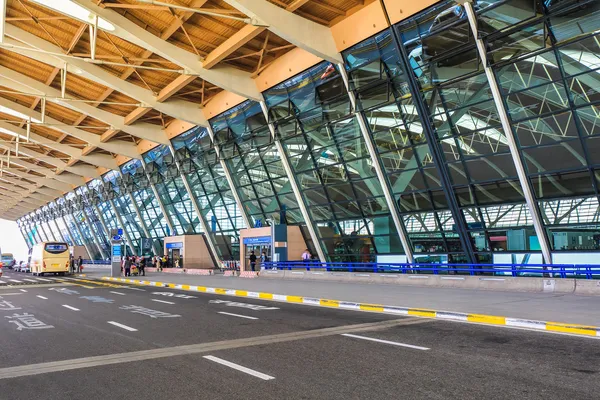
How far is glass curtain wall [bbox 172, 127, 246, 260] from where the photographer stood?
33844 mm

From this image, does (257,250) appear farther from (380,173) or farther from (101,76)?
(101,76)

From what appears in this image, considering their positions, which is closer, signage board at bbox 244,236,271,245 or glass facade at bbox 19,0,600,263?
glass facade at bbox 19,0,600,263

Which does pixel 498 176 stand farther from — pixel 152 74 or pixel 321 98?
pixel 152 74

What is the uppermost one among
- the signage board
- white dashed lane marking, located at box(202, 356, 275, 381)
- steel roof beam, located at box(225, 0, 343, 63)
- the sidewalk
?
steel roof beam, located at box(225, 0, 343, 63)

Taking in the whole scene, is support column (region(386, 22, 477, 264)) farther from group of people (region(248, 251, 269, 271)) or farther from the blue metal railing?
group of people (region(248, 251, 269, 271))

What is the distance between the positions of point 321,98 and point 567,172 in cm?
1157

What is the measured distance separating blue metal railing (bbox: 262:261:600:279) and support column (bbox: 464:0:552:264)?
3.63 ft

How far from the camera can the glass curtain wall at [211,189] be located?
33.8 metres

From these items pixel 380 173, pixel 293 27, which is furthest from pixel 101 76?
pixel 380 173

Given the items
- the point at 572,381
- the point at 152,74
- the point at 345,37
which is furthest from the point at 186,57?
the point at 572,381

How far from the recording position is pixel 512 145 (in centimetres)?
1795

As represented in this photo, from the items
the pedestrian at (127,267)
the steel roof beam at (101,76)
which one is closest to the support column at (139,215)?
the pedestrian at (127,267)

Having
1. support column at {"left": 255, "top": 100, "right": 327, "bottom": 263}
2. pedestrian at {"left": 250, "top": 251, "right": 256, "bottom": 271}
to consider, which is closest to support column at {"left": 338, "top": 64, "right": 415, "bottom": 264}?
support column at {"left": 255, "top": 100, "right": 327, "bottom": 263}

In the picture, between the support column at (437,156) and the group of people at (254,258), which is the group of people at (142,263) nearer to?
the group of people at (254,258)
